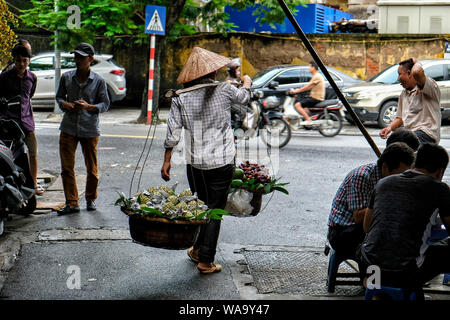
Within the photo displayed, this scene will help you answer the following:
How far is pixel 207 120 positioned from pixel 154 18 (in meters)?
10.2

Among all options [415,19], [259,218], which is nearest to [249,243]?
[259,218]

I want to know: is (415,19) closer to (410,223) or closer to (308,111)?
(308,111)

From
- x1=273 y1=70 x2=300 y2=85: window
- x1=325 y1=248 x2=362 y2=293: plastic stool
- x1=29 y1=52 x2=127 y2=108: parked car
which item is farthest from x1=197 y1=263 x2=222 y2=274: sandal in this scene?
x1=29 y1=52 x2=127 y2=108: parked car

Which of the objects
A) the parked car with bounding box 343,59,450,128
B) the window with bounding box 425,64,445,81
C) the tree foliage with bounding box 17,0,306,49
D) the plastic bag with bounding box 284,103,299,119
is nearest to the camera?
the plastic bag with bounding box 284,103,299,119

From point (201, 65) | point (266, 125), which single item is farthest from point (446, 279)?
point (266, 125)

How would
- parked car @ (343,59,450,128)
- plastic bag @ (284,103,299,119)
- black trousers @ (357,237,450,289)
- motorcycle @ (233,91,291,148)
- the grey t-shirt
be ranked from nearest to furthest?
the grey t-shirt, black trousers @ (357,237,450,289), motorcycle @ (233,91,291,148), plastic bag @ (284,103,299,119), parked car @ (343,59,450,128)

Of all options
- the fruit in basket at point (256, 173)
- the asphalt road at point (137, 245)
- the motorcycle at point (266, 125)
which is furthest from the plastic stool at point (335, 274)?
the motorcycle at point (266, 125)

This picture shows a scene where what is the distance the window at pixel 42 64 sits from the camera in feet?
60.5

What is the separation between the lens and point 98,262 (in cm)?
536

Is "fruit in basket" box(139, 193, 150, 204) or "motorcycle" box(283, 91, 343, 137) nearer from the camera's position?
"fruit in basket" box(139, 193, 150, 204)

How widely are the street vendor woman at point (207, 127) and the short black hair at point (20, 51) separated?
8.32 ft

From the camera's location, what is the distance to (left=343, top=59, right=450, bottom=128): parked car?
15.3m

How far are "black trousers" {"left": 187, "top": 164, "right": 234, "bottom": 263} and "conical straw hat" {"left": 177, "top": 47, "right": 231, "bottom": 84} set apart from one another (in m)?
0.75

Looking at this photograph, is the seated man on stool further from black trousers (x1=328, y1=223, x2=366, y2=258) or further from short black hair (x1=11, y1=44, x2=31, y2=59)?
short black hair (x1=11, y1=44, x2=31, y2=59)
